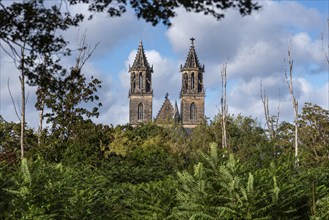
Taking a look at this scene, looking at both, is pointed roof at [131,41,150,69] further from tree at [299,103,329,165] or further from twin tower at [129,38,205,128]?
tree at [299,103,329,165]

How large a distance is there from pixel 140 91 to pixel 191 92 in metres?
8.37

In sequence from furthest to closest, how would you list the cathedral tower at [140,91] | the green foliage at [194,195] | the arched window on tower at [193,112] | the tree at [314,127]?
the arched window on tower at [193,112]
the cathedral tower at [140,91]
the tree at [314,127]
the green foliage at [194,195]

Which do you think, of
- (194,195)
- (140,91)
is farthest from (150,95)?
(194,195)

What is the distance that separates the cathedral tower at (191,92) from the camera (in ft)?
331

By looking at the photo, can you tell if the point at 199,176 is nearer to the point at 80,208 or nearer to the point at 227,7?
the point at 80,208

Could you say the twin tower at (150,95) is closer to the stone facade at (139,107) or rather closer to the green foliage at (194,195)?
the stone facade at (139,107)

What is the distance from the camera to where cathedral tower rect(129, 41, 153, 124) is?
100250 mm

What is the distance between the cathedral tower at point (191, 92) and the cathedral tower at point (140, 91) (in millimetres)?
5485

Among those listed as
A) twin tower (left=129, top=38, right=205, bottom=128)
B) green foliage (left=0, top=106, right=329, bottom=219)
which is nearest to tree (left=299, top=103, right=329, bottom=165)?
green foliage (left=0, top=106, right=329, bottom=219)

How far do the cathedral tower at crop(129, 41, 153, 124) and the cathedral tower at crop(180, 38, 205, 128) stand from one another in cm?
548

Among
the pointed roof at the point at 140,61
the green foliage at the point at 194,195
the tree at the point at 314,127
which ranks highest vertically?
the pointed roof at the point at 140,61

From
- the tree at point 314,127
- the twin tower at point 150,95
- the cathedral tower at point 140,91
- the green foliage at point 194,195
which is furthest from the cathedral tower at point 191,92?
the green foliage at point 194,195

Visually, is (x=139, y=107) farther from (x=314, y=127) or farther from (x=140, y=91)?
(x=314, y=127)

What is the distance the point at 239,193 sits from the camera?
8.34 m
